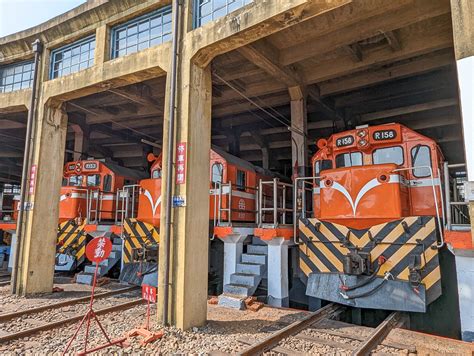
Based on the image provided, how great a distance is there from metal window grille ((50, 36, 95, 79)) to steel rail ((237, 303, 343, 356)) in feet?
21.7

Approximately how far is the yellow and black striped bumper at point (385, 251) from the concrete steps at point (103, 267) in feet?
18.1

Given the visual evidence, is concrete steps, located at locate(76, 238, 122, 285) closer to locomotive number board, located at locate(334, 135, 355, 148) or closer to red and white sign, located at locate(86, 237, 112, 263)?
red and white sign, located at locate(86, 237, 112, 263)

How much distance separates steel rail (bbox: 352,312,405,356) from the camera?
13.3 ft

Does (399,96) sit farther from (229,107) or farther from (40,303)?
(40,303)

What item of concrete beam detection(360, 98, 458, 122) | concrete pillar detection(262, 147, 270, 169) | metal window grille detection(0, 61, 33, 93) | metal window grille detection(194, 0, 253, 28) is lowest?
concrete pillar detection(262, 147, 270, 169)

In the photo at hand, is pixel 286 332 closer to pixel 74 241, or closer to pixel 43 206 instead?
pixel 43 206

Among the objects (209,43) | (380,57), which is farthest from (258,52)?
(380,57)

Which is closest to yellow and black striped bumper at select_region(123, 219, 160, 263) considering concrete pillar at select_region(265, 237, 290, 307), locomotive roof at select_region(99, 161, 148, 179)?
concrete pillar at select_region(265, 237, 290, 307)

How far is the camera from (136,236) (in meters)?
8.54

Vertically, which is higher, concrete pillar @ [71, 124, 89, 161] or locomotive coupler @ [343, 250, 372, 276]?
concrete pillar @ [71, 124, 89, 161]

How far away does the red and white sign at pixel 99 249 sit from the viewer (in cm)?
456

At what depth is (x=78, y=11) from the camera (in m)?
7.45

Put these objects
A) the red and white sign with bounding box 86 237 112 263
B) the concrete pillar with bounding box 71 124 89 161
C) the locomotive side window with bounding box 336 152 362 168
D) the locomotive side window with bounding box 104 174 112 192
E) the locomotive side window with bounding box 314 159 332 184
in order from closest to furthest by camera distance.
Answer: the red and white sign with bounding box 86 237 112 263, the locomotive side window with bounding box 336 152 362 168, the locomotive side window with bounding box 314 159 332 184, the locomotive side window with bounding box 104 174 112 192, the concrete pillar with bounding box 71 124 89 161

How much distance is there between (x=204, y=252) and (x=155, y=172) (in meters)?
4.60
